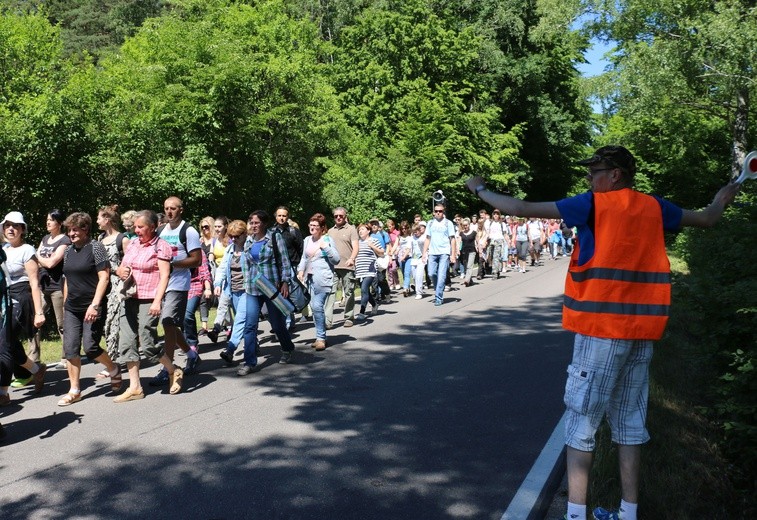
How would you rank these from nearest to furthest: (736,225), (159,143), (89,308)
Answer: (736,225), (89,308), (159,143)

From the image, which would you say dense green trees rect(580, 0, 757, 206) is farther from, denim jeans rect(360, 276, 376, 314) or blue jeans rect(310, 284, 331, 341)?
blue jeans rect(310, 284, 331, 341)

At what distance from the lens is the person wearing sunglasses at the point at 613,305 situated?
368cm

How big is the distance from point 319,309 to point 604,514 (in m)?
6.38

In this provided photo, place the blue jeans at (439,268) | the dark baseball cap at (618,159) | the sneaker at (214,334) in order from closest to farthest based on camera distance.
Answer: the dark baseball cap at (618,159)
the sneaker at (214,334)
the blue jeans at (439,268)

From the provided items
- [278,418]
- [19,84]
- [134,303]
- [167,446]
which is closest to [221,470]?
[167,446]

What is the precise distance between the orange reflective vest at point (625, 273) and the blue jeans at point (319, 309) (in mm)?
6422

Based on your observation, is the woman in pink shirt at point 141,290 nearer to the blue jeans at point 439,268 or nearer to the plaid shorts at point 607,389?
the plaid shorts at point 607,389

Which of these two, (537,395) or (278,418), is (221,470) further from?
(537,395)

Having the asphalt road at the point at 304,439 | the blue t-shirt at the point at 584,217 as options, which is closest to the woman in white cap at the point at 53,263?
the asphalt road at the point at 304,439

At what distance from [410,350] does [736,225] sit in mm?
4595

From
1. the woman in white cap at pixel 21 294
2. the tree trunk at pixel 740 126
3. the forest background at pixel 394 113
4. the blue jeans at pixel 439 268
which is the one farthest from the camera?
the tree trunk at pixel 740 126

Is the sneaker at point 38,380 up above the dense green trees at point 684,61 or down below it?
below

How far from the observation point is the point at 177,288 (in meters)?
7.65

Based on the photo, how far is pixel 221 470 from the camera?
5133 mm
